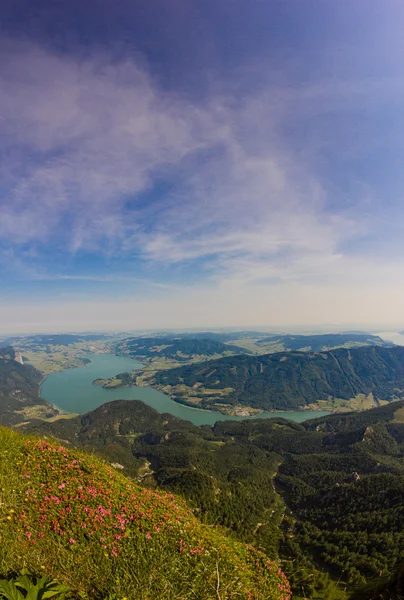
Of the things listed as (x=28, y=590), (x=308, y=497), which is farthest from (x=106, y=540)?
(x=308, y=497)

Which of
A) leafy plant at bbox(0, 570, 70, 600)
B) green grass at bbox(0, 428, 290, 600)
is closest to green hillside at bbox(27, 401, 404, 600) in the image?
green grass at bbox(0, 428, 290, 600)

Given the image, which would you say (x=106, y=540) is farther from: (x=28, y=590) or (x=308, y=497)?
(x=308, y=497)

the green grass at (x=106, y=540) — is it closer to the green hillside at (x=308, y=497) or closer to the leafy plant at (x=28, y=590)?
the leafy plant at (x=28, y=590)

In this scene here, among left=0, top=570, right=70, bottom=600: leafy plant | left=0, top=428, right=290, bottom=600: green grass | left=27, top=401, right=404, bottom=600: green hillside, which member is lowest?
left=27, top=401, right=404, bottom=600: green hillside

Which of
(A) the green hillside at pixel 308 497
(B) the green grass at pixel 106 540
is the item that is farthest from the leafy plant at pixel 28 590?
(A) the green hillside at pixel 308 497

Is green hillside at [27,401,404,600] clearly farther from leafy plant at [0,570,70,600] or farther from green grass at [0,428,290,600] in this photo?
leafy plant at [0,570,70,600]

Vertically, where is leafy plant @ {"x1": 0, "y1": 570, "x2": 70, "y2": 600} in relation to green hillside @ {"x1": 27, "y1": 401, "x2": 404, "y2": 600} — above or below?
above

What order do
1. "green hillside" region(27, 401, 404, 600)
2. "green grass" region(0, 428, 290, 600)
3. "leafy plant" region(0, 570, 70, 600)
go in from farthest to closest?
"green hillside" region(27, 401, 404, 600), "green grass" region(0, 428, 290, 600), "leafy plant" region(0, 570, 70, 600)

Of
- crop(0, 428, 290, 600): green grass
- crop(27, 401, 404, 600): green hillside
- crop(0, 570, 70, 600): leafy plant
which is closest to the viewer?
crop(0, 570, 70, 600): leafy plant
